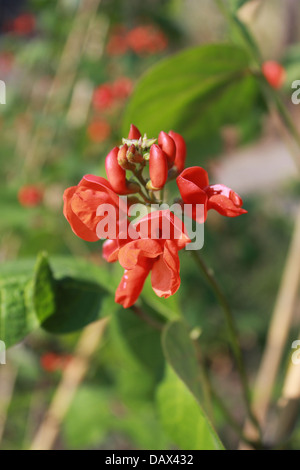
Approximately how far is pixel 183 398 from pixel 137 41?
190 centimetres

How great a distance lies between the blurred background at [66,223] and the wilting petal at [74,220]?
295 mm

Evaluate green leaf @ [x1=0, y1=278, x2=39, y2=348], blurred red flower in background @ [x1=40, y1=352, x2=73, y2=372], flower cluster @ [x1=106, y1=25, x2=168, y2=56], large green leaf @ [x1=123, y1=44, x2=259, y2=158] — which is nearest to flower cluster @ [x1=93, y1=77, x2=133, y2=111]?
flower cluster @ [x1=106, y1=25, x2=168, y2=56]

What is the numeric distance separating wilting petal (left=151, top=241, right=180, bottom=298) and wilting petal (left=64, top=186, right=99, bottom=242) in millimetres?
61

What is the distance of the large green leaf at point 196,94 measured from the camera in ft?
2.19

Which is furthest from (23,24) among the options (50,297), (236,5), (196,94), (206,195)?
→ (206,195)

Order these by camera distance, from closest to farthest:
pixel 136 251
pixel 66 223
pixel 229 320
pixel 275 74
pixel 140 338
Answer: pixel 136 251 < pixel 229 320 < pixel 140 338 < pixel 275 74 < pixel 66 223

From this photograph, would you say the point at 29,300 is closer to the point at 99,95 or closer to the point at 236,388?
the point at 99,95

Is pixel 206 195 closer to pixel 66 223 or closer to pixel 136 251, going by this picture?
pixel 136 251

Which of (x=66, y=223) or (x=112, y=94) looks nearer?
(x=66, y=223)

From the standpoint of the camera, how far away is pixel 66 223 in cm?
150

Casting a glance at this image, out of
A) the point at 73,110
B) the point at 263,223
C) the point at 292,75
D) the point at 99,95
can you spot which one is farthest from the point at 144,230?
the point at 263,223

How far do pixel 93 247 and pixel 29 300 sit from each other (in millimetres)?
1026

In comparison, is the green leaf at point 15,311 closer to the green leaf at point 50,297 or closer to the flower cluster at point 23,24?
the green leaf at point 50,297

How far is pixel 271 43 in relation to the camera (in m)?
7.32
